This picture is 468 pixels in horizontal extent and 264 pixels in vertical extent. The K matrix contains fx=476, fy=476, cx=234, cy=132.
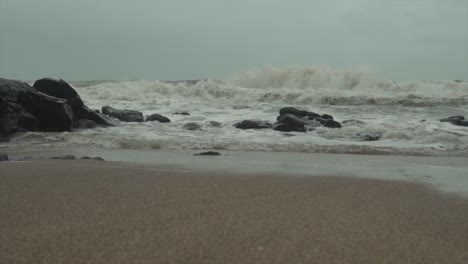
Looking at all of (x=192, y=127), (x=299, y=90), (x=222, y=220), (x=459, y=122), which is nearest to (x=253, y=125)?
(x=192, y=127)

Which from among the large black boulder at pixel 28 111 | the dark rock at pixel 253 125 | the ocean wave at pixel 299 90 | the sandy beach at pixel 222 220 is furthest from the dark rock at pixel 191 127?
the ocean wave at pixel 299 90

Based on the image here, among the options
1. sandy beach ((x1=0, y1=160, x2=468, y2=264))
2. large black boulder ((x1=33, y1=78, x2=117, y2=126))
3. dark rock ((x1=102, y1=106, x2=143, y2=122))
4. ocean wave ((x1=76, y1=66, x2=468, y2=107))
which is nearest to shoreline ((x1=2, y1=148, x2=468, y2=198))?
sandy beach ((x1=0, y1=160, x2=468, y2=264))

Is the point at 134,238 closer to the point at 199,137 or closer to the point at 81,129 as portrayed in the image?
the point at 199,137

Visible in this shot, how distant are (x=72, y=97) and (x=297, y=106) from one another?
34.6 ft

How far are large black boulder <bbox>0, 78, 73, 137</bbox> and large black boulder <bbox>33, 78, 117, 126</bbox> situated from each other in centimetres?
59

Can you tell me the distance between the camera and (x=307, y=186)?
3676mm

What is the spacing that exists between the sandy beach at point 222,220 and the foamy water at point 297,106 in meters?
3.67

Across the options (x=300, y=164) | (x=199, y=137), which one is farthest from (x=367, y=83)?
(x=300, y=164)

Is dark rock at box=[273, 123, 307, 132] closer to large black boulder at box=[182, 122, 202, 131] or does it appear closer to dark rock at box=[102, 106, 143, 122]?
large black boulder at box=[182, 122, 202, 131]

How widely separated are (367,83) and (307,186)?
24.8 metres

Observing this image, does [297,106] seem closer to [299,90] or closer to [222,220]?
[299,90]

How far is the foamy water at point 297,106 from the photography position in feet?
25.0

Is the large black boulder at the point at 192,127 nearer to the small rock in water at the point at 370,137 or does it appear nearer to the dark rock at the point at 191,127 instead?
the dark rock at the point at 191,127

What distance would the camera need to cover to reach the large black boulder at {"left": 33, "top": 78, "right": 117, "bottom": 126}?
10.1 m
